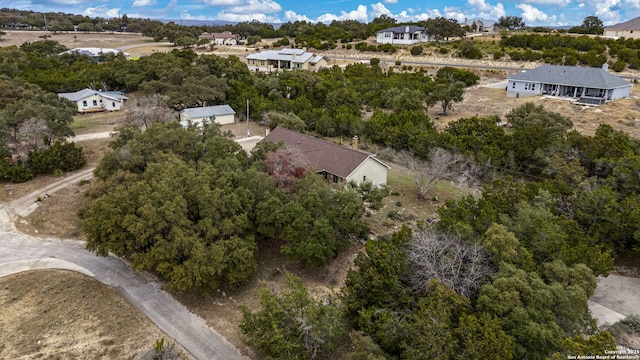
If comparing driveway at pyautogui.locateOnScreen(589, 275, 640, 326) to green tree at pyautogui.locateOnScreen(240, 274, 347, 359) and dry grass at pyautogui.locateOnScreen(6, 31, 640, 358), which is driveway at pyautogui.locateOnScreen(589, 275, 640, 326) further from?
green tree at pyautogui.locateOnScreen(240, 274, 347, 359)

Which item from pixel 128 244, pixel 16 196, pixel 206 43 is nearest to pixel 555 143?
pixel 128 244

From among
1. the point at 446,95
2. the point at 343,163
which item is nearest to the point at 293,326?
the point at 343,163

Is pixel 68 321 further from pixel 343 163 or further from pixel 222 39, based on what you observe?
pixel 222 39

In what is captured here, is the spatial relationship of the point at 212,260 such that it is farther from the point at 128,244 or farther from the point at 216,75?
the point at 216,75

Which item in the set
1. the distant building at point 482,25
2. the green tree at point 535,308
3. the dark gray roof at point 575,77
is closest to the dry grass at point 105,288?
the green tree at point 535,308

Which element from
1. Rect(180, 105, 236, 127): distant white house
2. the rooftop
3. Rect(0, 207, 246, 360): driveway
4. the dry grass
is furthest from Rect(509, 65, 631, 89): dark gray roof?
Rect(0, 207, 246, 360): driveway

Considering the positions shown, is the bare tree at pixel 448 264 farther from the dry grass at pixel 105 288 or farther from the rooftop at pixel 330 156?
the rooftop at pixel 330 156
